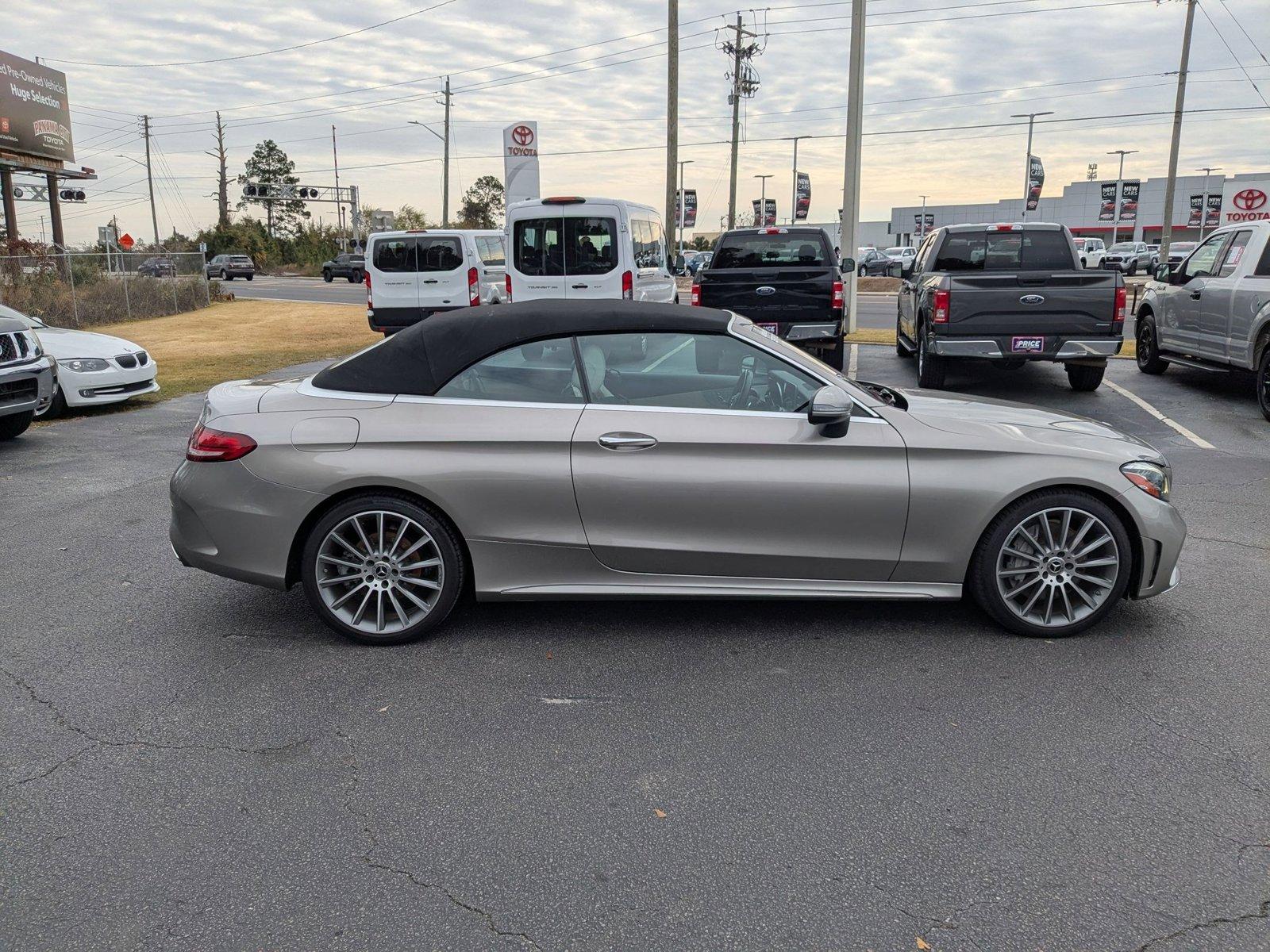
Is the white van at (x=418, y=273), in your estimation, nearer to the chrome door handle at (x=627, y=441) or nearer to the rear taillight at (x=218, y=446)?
the rear taillight at (x=218, y=446)

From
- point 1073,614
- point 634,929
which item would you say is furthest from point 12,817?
point 1073,614

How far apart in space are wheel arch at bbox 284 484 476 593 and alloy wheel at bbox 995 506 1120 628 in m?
2.41

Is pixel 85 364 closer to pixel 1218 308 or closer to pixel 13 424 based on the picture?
pixel 13 424

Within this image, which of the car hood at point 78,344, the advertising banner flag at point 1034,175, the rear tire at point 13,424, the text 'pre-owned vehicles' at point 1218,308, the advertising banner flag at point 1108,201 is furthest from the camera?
the advertising banner flag at point 1108,201

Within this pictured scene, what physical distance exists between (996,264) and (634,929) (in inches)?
465

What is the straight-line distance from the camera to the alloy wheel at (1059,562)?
15.3ft

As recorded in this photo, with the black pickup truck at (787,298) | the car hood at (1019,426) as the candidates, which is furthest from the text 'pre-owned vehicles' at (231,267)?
the car hood at (1019,426)

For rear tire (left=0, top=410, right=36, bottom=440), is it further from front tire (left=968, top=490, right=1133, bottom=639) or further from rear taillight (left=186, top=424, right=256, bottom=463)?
front tire (left=968, top=490, right=1133, bottom=639)

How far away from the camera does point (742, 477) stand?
179 inches

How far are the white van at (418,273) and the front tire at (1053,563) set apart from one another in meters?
16.8

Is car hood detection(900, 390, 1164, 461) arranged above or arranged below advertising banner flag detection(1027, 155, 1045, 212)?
below

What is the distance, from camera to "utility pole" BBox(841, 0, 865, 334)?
19.0 metres

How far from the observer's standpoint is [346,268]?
55.5 metres

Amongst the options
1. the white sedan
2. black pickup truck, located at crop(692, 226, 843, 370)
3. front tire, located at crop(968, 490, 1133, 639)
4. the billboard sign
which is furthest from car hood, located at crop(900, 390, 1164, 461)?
the billboard sign
